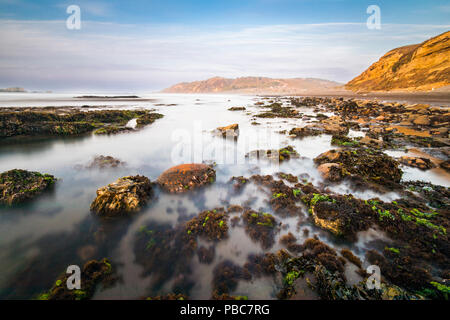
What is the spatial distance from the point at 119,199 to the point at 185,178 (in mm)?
2582

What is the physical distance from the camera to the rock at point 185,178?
7.03m

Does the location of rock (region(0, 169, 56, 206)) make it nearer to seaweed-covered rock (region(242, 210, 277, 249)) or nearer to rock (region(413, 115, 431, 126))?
seaweed-covered rock (region(242, 210, 277, 249))

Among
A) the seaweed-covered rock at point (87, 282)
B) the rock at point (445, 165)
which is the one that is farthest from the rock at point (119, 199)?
the rock at point (445, 165)

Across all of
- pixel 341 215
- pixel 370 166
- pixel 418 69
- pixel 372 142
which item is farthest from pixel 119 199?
pixel 418 69

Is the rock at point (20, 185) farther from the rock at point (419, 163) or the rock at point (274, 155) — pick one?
the rock at point (419, 163)

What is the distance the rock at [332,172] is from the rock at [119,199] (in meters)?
7.94

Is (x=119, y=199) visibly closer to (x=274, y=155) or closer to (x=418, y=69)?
(x=274, y=155)

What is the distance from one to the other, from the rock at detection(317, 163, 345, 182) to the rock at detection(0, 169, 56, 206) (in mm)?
12036

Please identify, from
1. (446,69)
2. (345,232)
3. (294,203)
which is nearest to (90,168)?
(294,203)

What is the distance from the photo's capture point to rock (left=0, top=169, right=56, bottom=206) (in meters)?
5.81

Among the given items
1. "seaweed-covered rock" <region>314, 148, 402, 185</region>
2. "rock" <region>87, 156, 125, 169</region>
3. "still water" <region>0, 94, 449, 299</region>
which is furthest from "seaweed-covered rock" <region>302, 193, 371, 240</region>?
"rock" <region>87, 156, 125, 169</region>

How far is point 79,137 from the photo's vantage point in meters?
14.4

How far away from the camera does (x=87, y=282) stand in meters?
3.44

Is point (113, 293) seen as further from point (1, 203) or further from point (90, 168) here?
point (90, 168)
